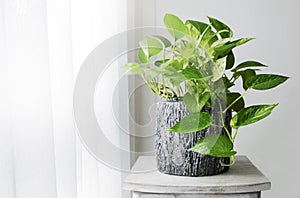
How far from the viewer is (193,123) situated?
1.15 m

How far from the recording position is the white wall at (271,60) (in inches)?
66.2

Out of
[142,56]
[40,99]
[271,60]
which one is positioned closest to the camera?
[40,99]

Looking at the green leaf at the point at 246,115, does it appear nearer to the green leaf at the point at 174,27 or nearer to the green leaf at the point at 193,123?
the green leaf at the point at 193,123

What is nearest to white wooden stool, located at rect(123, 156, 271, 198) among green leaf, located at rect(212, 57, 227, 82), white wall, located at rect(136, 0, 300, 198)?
green leaf, located at rect(212, 57, 227, 82)

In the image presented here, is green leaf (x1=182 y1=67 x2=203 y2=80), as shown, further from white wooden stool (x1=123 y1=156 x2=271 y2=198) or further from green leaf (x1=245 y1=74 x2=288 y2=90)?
white wooden stool (x1=123 y1=156 x2=271 y2=198)

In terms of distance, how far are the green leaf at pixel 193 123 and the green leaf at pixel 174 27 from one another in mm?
191

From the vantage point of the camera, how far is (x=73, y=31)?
1147 millimetres

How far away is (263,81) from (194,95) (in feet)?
Result: 0.55

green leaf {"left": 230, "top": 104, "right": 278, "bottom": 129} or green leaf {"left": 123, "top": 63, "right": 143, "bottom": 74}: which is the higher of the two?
green leaf {"left": 123, "top": 63, "right": 143, "bottom": 74}

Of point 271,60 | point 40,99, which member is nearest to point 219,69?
point 40,99

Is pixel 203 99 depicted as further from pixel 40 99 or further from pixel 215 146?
pixel 40 99

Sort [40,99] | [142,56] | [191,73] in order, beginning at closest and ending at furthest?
1. [40,99]
2. [191,73]
3. [142,56]

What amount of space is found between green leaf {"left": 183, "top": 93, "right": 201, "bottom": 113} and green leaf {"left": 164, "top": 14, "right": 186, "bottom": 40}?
0.46ft

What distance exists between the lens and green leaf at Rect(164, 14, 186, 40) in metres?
1.19
